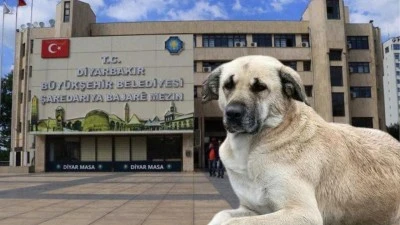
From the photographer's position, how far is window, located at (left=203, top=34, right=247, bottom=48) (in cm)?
4856

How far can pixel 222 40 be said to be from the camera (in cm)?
4894

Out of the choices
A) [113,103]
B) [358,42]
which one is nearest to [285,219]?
[113,103]

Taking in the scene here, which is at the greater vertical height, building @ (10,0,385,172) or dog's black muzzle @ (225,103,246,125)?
building @ (10,0,385,172)

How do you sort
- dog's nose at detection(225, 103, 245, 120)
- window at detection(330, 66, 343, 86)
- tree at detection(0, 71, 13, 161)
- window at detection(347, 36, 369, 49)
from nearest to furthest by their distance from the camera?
dog's nose at detection(225, 103, 245, 120), window at detection(330, 66, 343, 86), window at detection(347, 36, 369, 49), tree at detection(0, 71, 13, 161)

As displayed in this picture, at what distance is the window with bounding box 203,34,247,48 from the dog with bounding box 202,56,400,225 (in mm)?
46285

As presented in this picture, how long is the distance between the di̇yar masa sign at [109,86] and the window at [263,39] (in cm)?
1555

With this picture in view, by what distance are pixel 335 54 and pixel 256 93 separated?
154 feet

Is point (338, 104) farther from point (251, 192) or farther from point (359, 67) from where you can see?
point (251, 192)

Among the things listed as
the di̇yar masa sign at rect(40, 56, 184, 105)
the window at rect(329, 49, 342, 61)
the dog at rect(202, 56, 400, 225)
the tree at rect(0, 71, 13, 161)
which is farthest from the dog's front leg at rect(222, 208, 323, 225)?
the tree at rect(0, 71, 13, 161)

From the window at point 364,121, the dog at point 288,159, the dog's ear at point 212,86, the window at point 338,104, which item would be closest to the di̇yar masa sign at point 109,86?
the window at point 338,104

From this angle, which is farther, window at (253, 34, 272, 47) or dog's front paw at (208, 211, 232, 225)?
window at (253, 34, 272, 47)

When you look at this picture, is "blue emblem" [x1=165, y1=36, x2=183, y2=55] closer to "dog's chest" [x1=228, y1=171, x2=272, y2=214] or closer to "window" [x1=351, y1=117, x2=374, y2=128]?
"window" [x1=351, y1=117, x2=374, y2=128]

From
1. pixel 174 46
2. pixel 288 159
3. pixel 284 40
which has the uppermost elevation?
pixel 284 40

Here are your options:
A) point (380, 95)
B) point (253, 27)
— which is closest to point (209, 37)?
point (253, 27)
